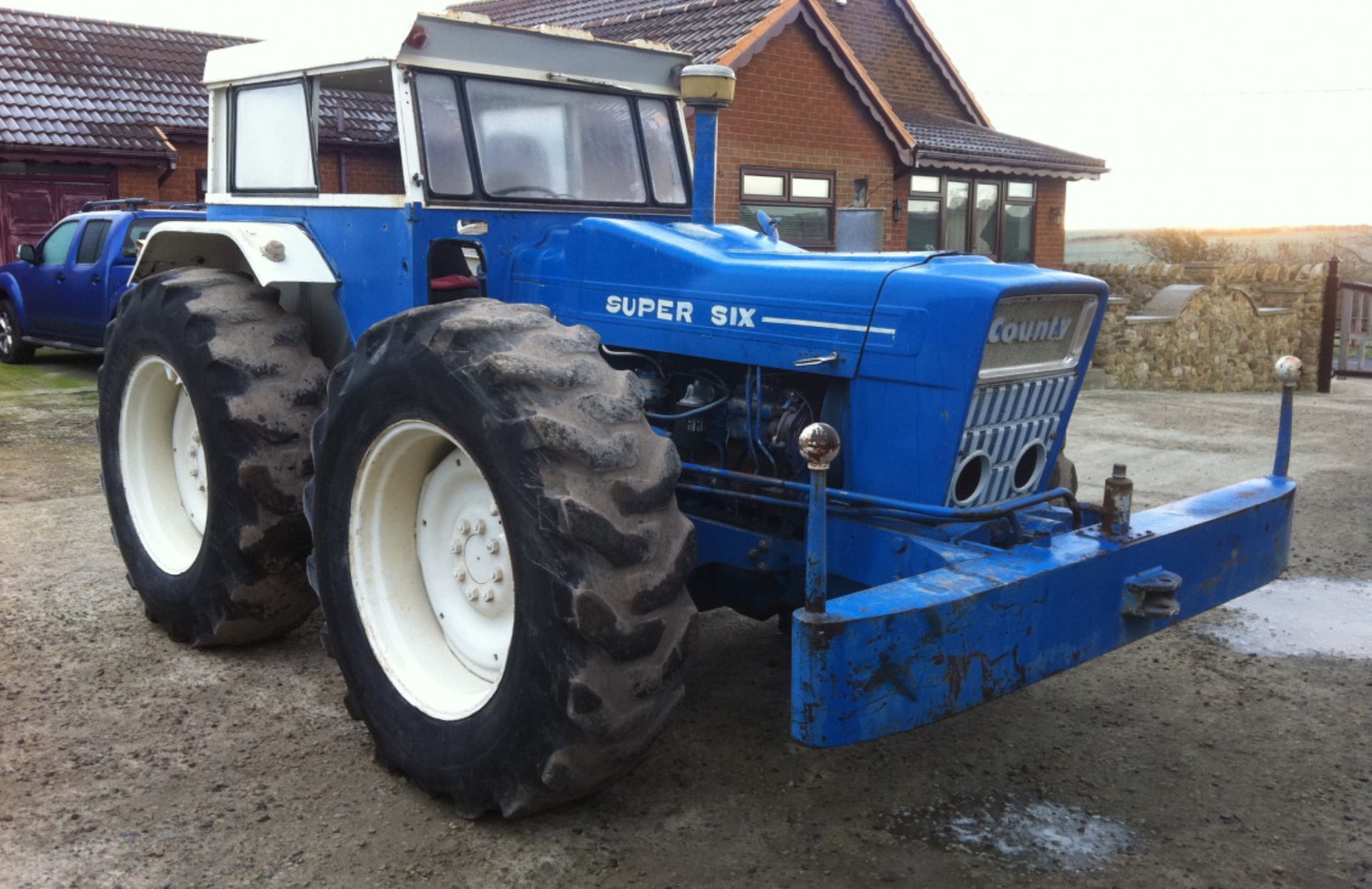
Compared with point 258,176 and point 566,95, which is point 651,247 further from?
point 258,176

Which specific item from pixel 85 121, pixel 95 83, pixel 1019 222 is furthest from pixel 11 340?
pixel 1019 222

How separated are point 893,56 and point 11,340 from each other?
15713 millimetres

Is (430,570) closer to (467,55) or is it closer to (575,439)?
(575,439)

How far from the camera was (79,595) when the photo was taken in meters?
5.57

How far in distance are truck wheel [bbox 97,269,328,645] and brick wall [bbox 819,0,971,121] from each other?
18676 mm

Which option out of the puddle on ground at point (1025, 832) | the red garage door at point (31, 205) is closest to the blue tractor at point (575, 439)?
the puddle on ground at point (1025, 832)

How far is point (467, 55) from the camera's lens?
174 inches

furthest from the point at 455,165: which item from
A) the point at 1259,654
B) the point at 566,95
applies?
the point at 1259,654

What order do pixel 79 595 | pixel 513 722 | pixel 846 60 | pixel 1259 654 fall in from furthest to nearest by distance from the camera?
pixel 846 60, pixel 79 595, pixel 1259 654, pixel 513 722

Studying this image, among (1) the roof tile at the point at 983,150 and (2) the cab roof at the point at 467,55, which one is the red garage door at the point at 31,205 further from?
(2) the cab roof at the point at 467,55

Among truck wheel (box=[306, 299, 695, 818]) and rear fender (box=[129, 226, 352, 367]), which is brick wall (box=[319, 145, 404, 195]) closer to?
rear fender (box=[129, 226, 352, 367])

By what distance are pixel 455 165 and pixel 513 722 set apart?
82.3 inches

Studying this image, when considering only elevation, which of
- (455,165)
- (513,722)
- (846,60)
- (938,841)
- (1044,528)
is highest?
(846,60)

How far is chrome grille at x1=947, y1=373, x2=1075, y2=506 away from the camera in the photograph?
3.56 m
